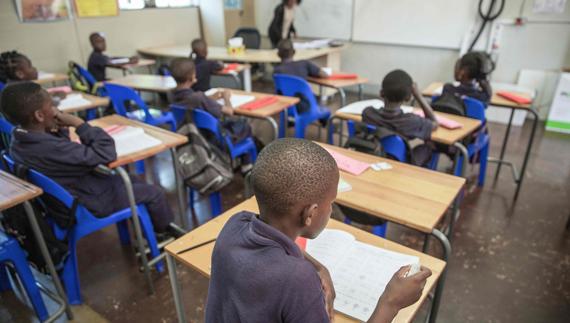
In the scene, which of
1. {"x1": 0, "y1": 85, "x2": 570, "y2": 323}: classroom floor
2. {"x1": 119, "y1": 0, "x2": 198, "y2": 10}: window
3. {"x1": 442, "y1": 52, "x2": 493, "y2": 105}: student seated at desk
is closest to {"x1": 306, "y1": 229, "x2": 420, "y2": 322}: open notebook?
{"x1": 0, "y1": 85, "x2": 570, "y2": 323}: classroom floor

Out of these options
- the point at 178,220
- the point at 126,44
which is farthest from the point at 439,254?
the point at 126,44

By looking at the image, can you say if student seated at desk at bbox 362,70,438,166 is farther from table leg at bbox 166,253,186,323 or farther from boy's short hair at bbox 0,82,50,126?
boy's short hair at bbox 0,82,50,126

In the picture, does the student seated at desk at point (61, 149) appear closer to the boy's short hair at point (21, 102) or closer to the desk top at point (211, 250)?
the boy's short hair at point (21, 102)

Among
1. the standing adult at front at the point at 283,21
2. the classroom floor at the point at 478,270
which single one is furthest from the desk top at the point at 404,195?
the standing adult at front at the point at 283,21

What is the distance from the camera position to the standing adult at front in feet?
17.9

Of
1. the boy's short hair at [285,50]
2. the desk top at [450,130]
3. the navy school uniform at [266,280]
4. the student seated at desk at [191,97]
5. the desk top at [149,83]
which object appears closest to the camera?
the navy school uniform at [266,280]

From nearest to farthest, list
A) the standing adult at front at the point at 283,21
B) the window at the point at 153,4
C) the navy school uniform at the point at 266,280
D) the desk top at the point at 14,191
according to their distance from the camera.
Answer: the navy school uniform at the point at 266,280
the desk top at the point at 14,191
the window at the point at 153,4
the standing adult at front at the point at 283,21

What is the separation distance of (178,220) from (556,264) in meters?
2.39

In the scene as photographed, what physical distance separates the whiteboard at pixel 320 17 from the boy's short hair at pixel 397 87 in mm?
4068

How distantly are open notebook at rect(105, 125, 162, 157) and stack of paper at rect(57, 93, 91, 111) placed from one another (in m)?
0.79

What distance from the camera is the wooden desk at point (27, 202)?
1433 mm

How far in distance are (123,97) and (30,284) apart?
1.78 metres

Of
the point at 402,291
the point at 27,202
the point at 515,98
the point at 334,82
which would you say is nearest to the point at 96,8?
the point at 334,82

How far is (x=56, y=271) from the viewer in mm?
1750
